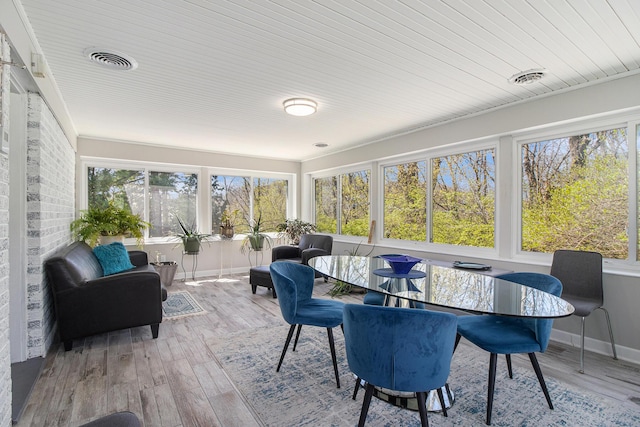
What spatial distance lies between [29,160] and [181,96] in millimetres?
1417

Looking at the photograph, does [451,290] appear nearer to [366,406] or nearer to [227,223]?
[366,406]

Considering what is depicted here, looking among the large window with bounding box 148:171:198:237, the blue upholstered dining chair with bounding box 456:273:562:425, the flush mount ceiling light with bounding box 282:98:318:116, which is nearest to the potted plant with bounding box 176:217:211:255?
the large window with bounding box 148:171:198:237

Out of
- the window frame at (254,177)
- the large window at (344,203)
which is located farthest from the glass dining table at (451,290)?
the window frame at (254,177)

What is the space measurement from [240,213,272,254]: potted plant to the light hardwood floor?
2561 millimetres

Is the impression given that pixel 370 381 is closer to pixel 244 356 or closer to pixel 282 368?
pixel 282 368

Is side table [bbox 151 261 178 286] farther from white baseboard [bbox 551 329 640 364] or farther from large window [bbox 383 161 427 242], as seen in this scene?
white baseboard [bbox 551 329 640 364]

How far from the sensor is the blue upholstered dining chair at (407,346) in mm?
1511

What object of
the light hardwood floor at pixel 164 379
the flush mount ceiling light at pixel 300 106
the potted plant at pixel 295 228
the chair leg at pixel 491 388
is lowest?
the light hardwood floor at pixel 164 379

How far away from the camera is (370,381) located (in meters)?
1.62

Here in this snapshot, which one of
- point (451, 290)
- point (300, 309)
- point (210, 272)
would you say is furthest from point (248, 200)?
point (451, 290)


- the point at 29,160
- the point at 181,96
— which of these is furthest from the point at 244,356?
the point at 181,96

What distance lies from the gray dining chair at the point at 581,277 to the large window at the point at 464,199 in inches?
34.0

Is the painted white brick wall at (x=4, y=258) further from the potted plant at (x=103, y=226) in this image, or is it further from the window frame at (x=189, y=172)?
the window frame at (x=189, y=172)

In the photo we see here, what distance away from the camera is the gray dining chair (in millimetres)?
2768
